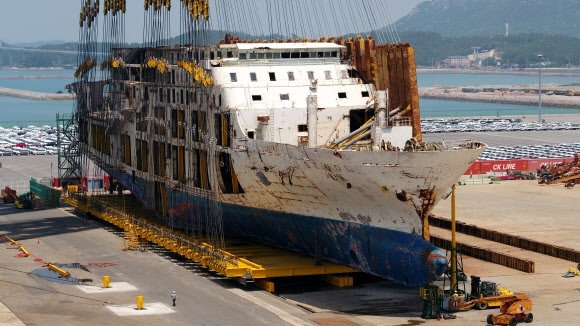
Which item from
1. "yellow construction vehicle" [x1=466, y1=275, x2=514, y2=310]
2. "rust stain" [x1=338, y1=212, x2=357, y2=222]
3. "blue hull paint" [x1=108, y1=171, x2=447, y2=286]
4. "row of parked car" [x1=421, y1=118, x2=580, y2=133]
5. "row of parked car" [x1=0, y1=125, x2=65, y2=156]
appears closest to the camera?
"blue hull paint" [x1=108, y1=171, x2=447, y2=286]

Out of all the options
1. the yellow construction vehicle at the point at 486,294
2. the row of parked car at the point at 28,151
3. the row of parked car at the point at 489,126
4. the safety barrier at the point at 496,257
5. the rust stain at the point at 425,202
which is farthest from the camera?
the row of parked car at the point at 489,126

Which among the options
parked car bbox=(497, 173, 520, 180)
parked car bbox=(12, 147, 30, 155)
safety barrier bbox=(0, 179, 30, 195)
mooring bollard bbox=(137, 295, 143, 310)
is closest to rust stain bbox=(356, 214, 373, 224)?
mooring bollard bbox=(137, 295, 143, 310)

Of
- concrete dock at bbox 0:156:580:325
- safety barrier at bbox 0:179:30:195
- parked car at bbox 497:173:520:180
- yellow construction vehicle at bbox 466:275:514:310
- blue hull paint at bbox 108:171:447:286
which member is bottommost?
safety barrier at bbox 0:179:30:195

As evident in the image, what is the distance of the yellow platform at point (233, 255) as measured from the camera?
157 feet

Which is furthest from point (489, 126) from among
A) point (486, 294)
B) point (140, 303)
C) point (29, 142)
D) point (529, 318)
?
point (140, 303)

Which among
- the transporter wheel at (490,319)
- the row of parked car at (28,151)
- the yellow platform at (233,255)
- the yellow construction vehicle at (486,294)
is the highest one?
the yellow platform at (233,255)

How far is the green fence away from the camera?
78.6m

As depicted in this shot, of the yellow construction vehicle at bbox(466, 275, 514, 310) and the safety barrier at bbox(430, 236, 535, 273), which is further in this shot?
the safety barrier at bbox(430, 236, 535, 273)

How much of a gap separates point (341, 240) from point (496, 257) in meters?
10.7

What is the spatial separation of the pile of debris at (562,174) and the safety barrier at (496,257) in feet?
115

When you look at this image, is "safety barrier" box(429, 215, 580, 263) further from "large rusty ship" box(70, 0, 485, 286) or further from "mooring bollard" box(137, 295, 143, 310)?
"mooring bollard" box(137, 295, 143, 310)

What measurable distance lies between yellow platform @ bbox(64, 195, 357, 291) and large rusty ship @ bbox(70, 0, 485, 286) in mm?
599

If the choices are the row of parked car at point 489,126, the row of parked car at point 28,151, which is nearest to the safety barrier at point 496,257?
the row of parked car at point 28,151

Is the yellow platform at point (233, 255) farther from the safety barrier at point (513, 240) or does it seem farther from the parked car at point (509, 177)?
the parked car at point (509, 177)
